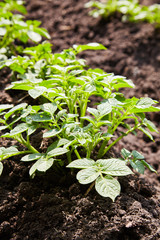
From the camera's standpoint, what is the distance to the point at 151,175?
2.01 meters

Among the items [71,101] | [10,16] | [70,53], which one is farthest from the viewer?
[10,16]

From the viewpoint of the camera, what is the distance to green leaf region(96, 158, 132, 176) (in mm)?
1151

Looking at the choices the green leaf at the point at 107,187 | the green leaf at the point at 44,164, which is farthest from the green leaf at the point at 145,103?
the green leaf at the point at 44,164

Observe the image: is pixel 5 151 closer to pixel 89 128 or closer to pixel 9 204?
pixel 9 204

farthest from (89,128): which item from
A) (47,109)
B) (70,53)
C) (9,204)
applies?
(70,53)

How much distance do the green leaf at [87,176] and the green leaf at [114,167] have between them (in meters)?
0.05

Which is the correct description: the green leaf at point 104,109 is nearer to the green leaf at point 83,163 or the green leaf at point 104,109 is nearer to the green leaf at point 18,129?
the green leaf at point 83,163

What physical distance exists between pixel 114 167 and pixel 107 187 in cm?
10

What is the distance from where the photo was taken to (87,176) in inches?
45.2

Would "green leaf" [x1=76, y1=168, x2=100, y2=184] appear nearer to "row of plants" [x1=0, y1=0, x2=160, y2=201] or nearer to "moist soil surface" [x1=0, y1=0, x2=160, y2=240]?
"row of plants" [x1=0, y1=0, x2=160, y2=201]

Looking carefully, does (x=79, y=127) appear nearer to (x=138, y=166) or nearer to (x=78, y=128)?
(x=78, y=128)

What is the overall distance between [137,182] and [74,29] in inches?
92.5

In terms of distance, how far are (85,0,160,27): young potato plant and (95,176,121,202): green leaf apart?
2.66 m

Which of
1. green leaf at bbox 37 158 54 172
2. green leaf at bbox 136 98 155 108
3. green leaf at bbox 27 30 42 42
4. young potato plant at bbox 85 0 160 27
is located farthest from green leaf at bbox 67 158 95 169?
young potato plant at bbox 85 0 160 27
